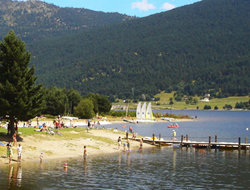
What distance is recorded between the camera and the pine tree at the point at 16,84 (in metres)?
43.9

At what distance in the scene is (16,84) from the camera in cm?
4503

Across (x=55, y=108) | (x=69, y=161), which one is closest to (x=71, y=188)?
(x=69, y=161)

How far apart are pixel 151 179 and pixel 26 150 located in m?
16.4

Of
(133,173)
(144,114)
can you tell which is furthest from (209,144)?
(144,114)

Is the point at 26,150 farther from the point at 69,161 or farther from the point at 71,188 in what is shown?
the point at 71,188

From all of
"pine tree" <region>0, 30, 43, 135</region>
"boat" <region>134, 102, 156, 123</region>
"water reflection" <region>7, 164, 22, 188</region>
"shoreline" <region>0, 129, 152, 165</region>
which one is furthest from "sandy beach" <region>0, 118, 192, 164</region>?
"boat" <region>134, 102, 156, 123</region>

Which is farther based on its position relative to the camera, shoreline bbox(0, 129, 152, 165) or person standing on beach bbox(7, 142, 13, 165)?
shoreline bbox(0, 129, 152, 165)

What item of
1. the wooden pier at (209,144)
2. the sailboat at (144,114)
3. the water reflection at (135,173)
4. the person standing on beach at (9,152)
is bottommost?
the water reflection at (135,173)

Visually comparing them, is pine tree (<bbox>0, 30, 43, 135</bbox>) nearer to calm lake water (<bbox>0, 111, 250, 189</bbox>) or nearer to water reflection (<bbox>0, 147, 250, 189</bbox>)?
calm lake water (<bbox>0, 111, 250, 189</bbox>)

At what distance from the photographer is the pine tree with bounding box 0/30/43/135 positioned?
4388 centimetres

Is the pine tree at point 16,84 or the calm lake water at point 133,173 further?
the pine tree at point 16,84

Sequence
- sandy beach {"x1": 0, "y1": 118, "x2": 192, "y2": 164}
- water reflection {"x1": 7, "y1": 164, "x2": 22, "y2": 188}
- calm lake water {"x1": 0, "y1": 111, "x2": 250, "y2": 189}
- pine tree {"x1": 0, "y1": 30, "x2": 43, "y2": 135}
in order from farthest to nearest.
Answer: sandy beach {"x1": 0, "y1": 118, "x2": 192, "y2": 164} → pine tree {"x1": 0, "y1": 30, "x2": 43, "y2": 135} → calm lake water {"x1": 0, "y1": 111, "x2": 250, "y2": 189} → water reflection {"x1": 7, "y1": 164, "x2": 22, "y2": 188}

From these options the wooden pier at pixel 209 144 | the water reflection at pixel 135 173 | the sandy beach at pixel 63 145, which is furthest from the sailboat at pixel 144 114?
the water reflection at pixel 135 173

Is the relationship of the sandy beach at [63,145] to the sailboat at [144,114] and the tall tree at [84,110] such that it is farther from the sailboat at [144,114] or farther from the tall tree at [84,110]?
the sailboat at [144,114]
